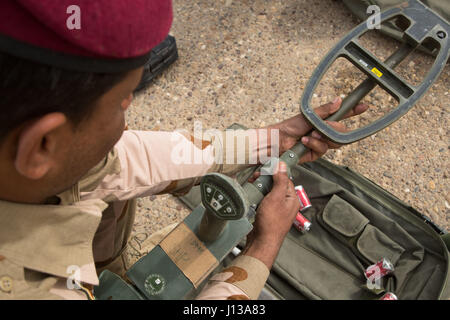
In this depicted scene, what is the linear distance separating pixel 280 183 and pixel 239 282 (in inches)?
12.1

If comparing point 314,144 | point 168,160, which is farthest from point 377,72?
point 168,160

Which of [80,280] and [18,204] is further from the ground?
[18,204]

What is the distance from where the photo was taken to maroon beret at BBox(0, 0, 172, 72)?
48 cm

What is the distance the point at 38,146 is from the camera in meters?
0.57

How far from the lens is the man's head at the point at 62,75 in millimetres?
487

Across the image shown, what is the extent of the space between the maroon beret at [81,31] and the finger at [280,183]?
62 cm

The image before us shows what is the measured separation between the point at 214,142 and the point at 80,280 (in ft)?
1.96

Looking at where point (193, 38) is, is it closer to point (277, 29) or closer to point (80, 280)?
point (277, 29)

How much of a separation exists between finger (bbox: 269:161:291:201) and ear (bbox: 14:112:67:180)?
24.8 inches

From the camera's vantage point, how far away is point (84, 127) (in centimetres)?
61

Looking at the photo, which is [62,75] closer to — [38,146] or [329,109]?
[38,146]

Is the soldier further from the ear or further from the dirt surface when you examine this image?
the dirt surface

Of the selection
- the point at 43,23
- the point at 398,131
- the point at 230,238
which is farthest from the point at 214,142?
the point at 398,131

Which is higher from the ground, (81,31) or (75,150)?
(81,31)
